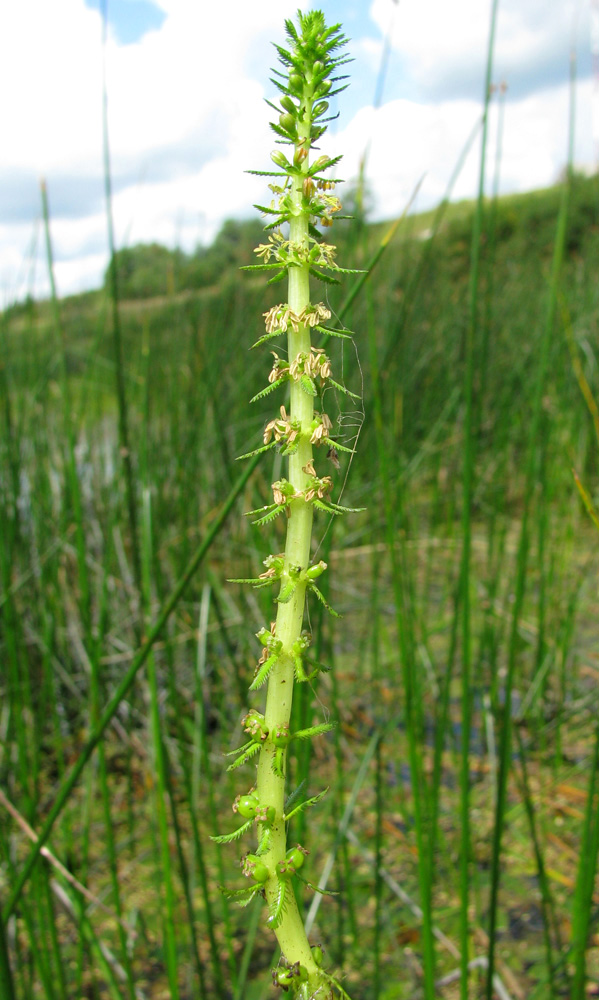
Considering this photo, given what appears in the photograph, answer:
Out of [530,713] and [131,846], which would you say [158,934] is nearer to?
[131,846]

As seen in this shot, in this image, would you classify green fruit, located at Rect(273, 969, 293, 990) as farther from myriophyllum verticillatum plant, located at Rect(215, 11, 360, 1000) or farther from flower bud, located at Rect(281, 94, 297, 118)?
flower bud, located at Rect(281, 94, 297, 118)

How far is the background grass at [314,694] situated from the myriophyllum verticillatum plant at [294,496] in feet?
0.16

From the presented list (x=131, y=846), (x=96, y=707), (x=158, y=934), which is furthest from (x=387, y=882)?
(x=96, y=707)

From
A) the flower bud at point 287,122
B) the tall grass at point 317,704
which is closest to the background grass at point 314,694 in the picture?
the tall grass at point 317,704

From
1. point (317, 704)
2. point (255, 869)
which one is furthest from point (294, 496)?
point (317, 704)

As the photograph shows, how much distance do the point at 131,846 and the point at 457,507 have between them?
8.31ft

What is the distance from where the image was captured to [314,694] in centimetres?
47

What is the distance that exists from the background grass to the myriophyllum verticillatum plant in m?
0.05

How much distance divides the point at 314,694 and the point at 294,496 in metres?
0.25

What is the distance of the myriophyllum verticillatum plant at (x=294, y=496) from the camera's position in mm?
252

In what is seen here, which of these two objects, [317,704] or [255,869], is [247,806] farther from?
[317,704]

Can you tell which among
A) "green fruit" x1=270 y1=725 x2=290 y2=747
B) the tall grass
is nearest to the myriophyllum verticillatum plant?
"green fruit" x1=270 y1=725 x2=290 y2=747

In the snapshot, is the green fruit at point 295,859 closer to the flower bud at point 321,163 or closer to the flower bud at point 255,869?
the flower bud at point 255,869

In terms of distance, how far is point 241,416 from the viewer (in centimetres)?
314
